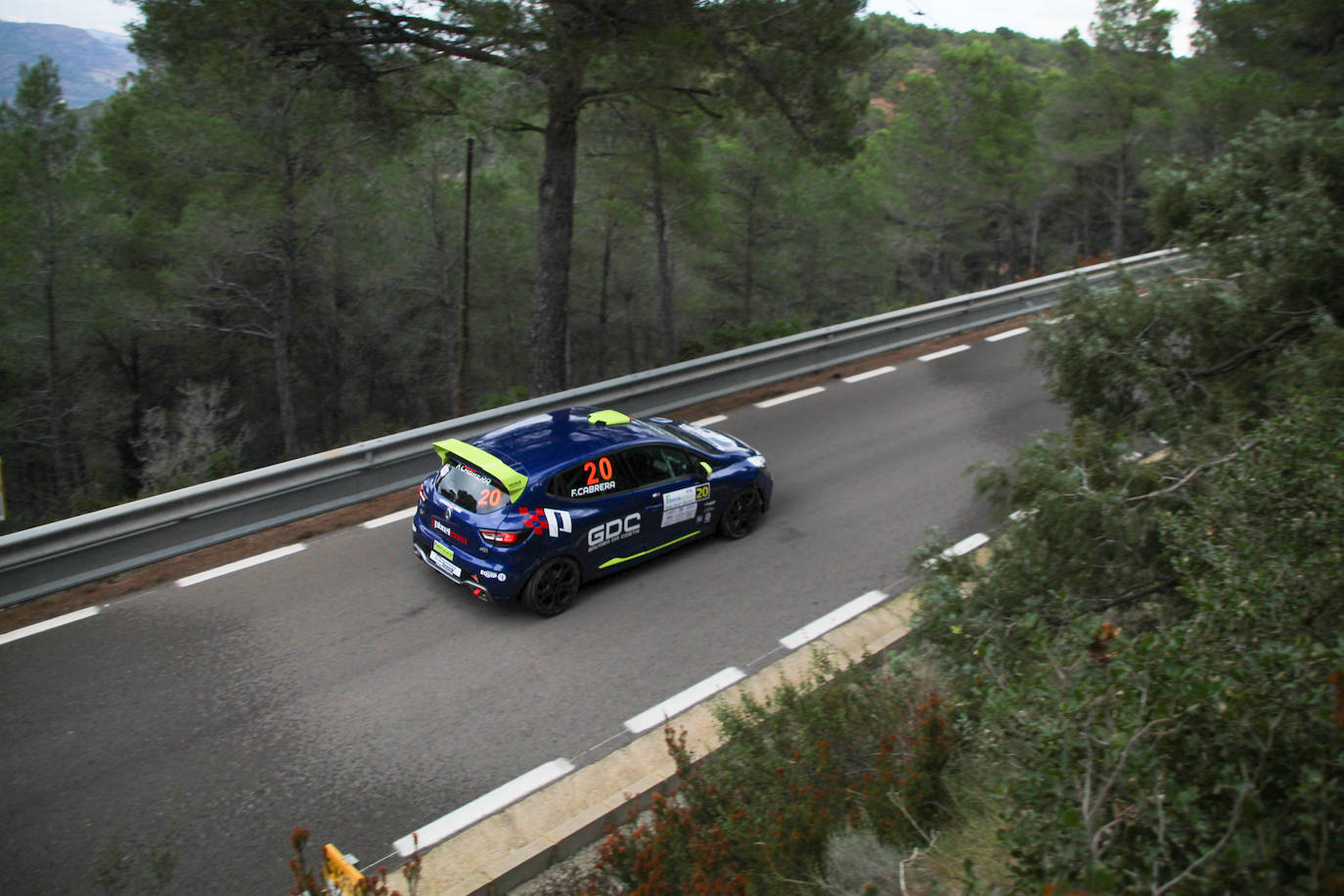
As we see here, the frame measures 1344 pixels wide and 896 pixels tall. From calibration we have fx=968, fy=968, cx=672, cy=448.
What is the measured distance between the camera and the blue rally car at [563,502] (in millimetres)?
8133

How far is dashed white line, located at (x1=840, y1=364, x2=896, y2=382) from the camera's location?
1513cm

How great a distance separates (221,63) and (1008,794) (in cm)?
1235

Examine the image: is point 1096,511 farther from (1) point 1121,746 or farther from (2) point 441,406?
(2) point 441,406

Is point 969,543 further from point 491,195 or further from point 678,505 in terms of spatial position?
point 491,195

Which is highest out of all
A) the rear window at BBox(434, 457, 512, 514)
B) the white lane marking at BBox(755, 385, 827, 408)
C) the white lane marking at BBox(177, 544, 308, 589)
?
the rear window at BBox(434, 457, 512, 514)

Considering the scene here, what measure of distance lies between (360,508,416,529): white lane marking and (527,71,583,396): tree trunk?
13.0 feet

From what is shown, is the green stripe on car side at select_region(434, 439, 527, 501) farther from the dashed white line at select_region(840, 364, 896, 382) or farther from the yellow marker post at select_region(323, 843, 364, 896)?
the dashed white line at select_region(840, 364, 896, 382)

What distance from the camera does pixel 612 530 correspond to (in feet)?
28.7

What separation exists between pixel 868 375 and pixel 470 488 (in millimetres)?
8681

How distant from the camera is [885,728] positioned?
652cm

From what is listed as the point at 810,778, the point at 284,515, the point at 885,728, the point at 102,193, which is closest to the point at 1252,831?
the point at 810,778

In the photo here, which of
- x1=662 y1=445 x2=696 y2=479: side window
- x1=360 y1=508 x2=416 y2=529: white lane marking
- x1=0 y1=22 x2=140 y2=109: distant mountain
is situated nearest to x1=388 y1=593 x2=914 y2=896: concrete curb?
x1=662 y1=445 x2=696 y2=479: side window

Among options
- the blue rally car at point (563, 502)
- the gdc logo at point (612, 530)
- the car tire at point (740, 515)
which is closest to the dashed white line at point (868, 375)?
the car tire at point (740, 515)

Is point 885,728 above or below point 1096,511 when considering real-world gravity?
below
